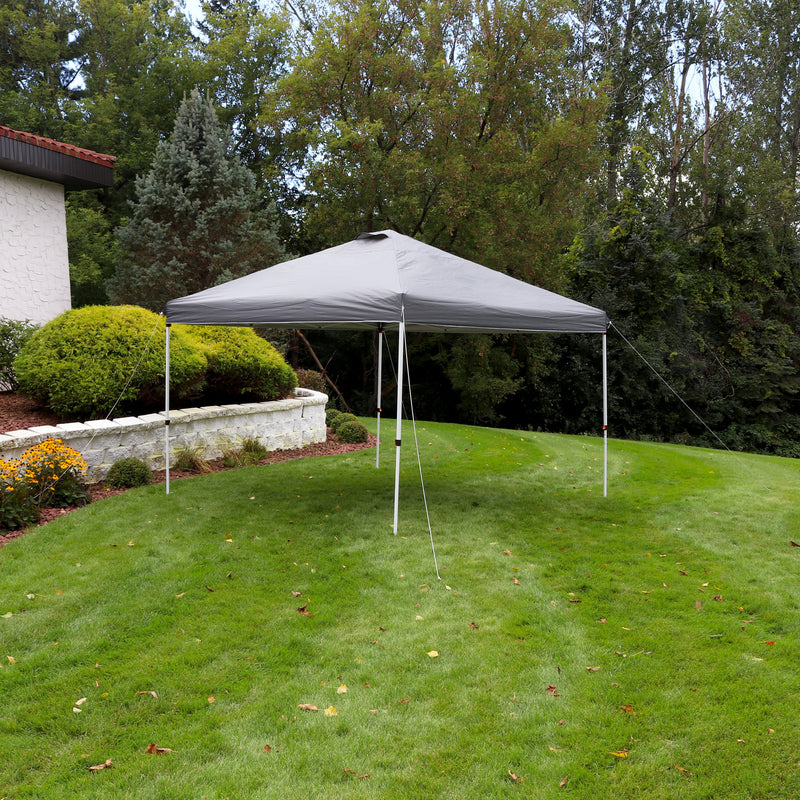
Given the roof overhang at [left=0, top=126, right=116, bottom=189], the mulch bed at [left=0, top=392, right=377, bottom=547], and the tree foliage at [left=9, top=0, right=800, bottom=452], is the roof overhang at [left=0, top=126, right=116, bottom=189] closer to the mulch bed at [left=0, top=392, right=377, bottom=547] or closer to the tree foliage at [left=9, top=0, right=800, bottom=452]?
the tree foliage at [left=9, top=0, right=800, bottom=452]

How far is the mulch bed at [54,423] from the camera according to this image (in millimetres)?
5922

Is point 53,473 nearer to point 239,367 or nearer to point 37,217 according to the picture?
point 239,367

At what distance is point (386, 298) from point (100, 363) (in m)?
3.93

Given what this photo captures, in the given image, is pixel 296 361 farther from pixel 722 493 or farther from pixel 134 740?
pixel 134 740

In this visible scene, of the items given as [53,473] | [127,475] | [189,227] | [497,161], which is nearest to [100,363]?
[127,475]

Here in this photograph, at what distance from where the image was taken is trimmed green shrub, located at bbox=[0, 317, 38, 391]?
8.05 metres

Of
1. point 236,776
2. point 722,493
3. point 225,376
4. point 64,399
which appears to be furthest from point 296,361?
point 236,776

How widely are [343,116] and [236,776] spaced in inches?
572

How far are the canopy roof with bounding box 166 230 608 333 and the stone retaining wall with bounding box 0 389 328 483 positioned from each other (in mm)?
1757

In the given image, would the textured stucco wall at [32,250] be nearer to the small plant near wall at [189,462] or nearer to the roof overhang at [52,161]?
the roof overhang at [52,161]

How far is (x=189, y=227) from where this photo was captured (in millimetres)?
15133

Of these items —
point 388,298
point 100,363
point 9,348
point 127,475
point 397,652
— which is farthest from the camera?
point 9,348

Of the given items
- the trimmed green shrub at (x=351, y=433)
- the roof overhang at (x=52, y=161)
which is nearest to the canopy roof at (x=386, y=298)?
the trimmed green shrub at (x=351, y=433)

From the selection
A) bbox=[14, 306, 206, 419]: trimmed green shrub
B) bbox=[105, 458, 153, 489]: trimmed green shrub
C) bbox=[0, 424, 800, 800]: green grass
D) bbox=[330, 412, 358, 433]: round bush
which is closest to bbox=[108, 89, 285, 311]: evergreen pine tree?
bbox=[330, 412, 358, 433]: round bush
